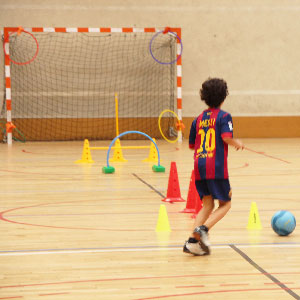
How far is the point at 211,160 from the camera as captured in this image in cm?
439

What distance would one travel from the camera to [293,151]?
1248cm

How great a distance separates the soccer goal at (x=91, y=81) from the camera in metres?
15.1

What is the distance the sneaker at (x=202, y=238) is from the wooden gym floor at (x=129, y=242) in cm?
8

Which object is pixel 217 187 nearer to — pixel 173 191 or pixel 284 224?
pixel 284 224

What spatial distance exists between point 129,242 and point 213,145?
40.1 inches

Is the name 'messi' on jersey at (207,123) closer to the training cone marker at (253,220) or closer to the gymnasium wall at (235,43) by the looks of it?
the training cone marker at (253,220)

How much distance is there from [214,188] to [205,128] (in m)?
0.43

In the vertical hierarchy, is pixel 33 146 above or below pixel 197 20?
below

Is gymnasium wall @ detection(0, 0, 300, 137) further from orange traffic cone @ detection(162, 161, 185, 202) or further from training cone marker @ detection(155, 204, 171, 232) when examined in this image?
training cone marker @ detection(155, 204, 171, 232)

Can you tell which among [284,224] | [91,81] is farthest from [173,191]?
[91,81]

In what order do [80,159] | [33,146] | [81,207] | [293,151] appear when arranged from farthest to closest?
[33,146] < [293,151] < [80,159] < [81,207]

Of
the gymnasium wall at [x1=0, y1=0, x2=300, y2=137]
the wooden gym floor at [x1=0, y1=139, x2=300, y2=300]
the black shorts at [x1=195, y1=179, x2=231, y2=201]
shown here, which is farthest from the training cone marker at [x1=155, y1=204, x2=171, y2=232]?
the gymnasium wall at [x1=0, y1=0, x2=300, y2=137]

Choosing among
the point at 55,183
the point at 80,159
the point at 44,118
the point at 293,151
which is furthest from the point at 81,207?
the point at 44,118

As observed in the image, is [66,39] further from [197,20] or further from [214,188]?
[214,188]
